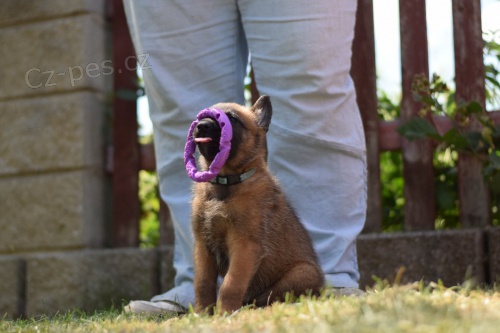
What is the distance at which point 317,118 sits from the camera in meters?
3.19

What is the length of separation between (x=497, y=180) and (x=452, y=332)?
220cm

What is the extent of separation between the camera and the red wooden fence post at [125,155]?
4539mm

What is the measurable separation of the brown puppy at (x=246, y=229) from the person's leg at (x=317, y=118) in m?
0.29

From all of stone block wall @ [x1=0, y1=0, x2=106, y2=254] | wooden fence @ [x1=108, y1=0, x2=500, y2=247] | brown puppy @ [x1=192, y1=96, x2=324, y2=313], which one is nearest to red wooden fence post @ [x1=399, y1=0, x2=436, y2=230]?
wooden fence @ [x1=108, y1=0, x2=500, y2=247]

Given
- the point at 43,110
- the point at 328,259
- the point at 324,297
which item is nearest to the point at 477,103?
the point at 328,259

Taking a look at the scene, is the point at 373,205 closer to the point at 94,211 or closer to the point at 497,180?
the point at 497,180

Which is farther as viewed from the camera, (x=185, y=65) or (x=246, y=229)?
(x=185, y=65)

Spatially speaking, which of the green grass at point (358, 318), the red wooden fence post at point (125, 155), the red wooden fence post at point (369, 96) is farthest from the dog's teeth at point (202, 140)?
the red wooden fence post at point (125, 155)

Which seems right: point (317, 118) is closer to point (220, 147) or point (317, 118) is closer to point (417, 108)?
point (220, 147)

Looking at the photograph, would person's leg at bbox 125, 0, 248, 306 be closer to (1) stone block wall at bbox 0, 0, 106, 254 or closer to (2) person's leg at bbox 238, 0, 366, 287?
(2) person's leg at bbox 238, 0, 366, 287

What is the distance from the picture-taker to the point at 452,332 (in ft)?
5.40

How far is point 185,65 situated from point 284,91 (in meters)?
0.47

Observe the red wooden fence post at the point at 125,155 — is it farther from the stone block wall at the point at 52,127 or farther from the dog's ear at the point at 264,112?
the dog's ear at the point at 264,112

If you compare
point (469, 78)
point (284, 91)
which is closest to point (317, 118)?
point (284, 91)
